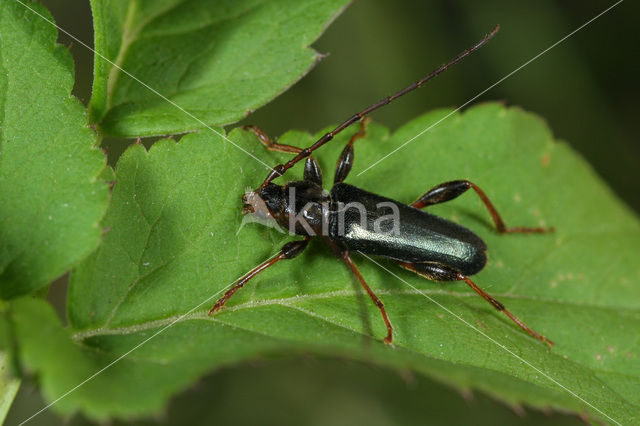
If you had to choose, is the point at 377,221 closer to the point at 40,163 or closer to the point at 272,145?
the point at 272,145

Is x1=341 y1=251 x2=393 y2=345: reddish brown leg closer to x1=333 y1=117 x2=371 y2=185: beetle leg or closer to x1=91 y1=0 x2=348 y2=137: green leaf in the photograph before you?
x1=333 y1=117 x2=371 y2=185: beetle leg

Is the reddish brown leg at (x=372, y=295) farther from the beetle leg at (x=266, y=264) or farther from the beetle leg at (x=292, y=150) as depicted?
the beetle leg at (x=292, y=150)

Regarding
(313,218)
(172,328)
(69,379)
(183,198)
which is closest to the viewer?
(69,379)

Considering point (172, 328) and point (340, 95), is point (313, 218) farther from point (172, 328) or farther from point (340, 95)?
point (340, 95)

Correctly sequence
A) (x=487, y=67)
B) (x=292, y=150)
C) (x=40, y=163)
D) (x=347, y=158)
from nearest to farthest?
(x=40, y=163) → (x=292, y=150) → (x=347, y=158) → (x=487, y=67)

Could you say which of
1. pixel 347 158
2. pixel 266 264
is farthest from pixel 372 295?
pixel 347 158

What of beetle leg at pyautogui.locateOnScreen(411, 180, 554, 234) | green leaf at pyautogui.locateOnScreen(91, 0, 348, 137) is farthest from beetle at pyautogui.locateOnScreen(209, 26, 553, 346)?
green leaf at pyautogui.locateOnScreen(91, 0, 348, 137)

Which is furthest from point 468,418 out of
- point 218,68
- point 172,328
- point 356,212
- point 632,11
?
point 632,11
